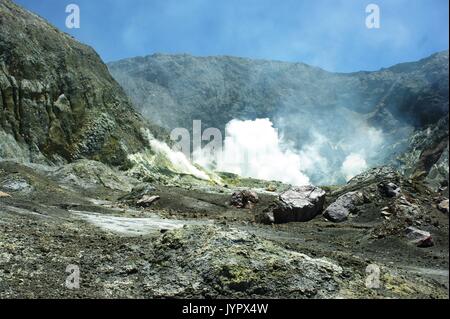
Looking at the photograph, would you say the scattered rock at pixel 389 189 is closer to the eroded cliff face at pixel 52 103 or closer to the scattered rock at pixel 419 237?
the scattered rock at pixel 419 237

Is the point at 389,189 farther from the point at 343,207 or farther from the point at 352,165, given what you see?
the point at 352,165

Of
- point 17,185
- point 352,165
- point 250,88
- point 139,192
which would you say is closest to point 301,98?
point 250,88

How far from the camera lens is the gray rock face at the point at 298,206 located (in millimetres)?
34062

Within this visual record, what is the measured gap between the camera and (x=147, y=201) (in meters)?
41.8

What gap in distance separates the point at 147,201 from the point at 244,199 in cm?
799

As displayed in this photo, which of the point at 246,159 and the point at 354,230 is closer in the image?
the point at 354,230


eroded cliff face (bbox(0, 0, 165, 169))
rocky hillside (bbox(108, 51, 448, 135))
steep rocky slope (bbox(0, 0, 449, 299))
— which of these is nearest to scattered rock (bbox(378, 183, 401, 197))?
steep rocky slope (bbox(0, 0, 449, 299))

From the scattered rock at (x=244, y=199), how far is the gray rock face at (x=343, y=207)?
833 centimetres

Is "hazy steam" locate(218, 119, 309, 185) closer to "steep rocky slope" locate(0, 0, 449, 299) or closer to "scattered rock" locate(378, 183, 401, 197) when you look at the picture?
"steep rocky slope" locate(0, 0, 449, 299)

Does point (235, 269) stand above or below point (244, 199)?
below
